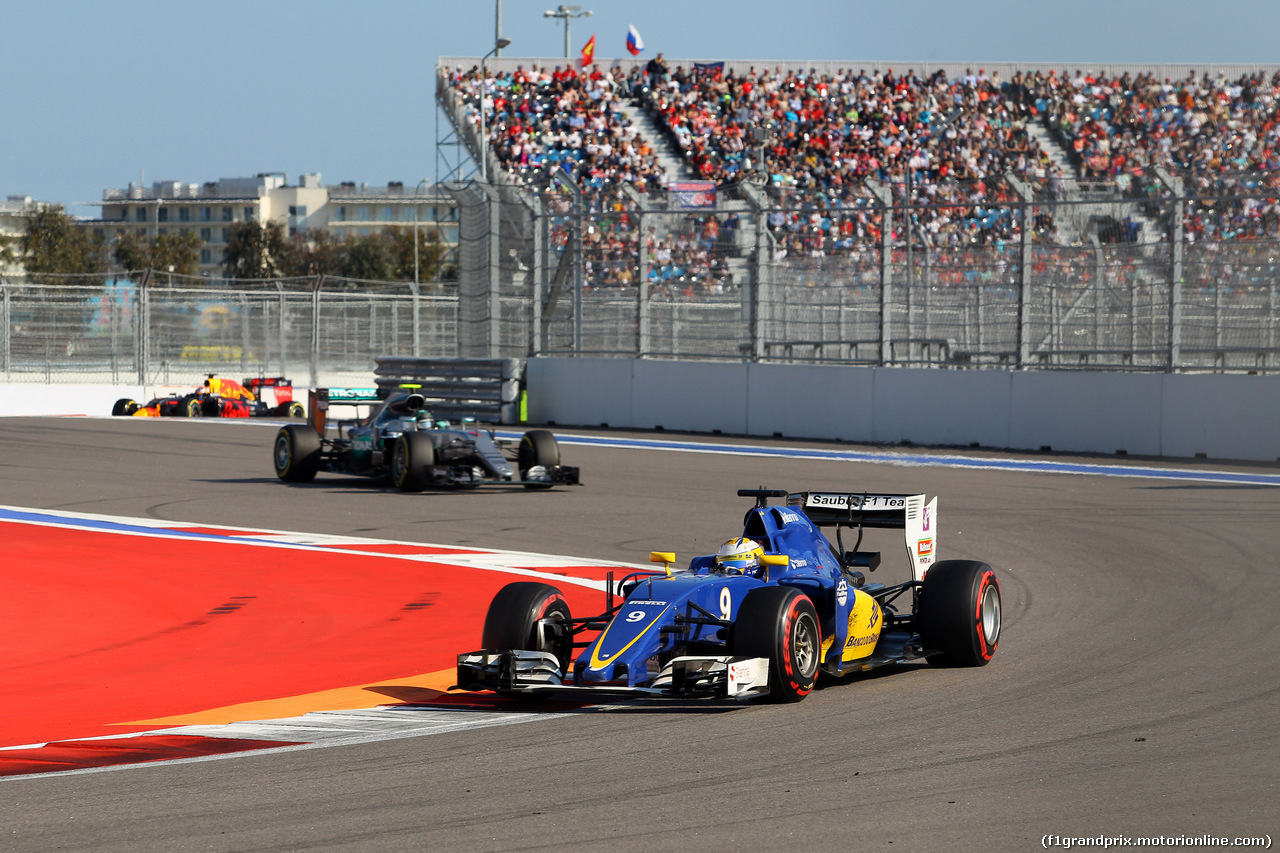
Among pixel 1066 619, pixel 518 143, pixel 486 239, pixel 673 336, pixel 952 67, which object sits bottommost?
pixel 1066 619

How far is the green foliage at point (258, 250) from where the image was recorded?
289ft

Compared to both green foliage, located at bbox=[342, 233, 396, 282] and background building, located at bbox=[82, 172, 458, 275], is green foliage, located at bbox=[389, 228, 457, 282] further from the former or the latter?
background building, located at bbox=[82, 172, 458, 275]

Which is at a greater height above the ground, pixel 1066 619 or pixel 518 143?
pixel 518 143

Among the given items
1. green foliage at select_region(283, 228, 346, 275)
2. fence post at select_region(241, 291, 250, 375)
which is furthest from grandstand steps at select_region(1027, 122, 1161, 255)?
green foliage at select_region(283, 228, 346, 275)

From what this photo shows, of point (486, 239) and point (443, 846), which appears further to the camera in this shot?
point (486, 239)

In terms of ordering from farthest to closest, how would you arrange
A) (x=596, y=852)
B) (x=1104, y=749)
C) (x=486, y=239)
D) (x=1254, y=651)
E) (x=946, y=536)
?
1. (x=486, y=239)
2. (x=946, y=536)
3. (x=1254, y=651)
4. (x=1104, y=749)
5. (x=596, y=852)

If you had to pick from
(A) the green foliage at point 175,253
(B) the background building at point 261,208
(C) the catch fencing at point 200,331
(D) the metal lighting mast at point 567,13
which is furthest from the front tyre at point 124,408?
(B) the background building at point 261,208

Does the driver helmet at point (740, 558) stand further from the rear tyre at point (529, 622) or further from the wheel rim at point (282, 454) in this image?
the wheel rim at point (282, 454)

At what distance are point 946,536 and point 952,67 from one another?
33215 millimetres

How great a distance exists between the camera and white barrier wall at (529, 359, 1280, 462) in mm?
18594

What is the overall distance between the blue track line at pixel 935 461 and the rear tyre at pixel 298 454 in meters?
2.63

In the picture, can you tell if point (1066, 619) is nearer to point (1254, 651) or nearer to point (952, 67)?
point (1254, 651)

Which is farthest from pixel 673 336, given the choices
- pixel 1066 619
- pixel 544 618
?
pixel 544 618

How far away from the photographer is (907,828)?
4449mm
